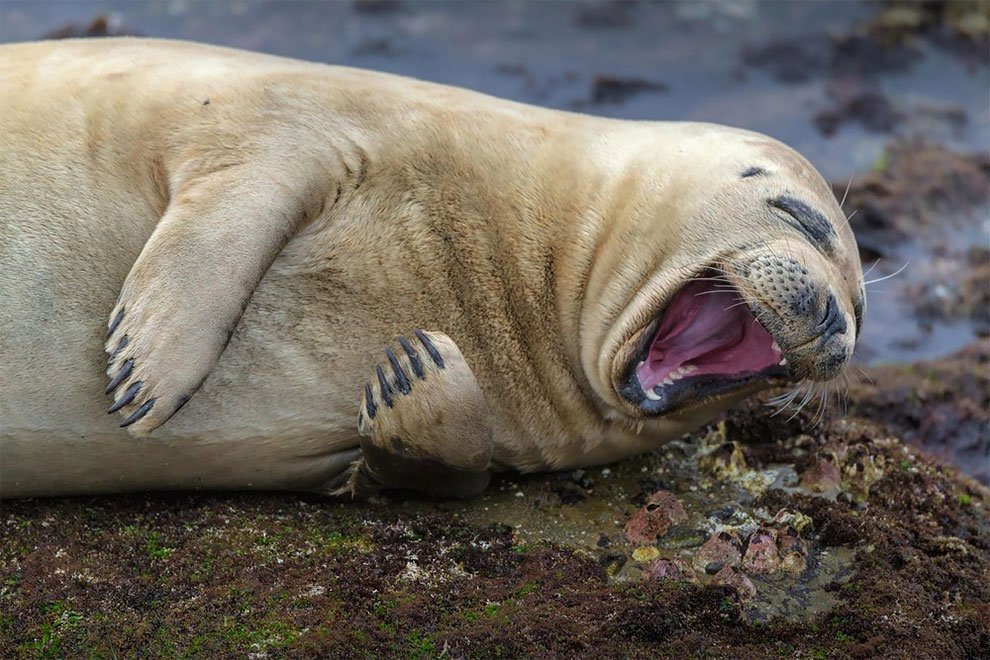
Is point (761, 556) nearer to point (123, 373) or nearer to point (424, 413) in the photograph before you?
point (424, 413)

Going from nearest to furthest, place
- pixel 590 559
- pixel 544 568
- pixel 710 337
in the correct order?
pixel 544 568 < pixel 590 559 < pixel 710 337

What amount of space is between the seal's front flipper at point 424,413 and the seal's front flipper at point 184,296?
1.78ft

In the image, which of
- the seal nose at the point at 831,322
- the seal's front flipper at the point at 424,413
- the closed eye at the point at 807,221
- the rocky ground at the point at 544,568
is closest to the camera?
the rocky ground at the point at 544,568

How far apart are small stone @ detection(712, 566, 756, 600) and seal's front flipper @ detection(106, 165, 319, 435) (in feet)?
6.00

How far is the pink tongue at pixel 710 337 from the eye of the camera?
15.5 feet

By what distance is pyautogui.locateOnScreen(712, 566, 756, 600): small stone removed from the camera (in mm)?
4297

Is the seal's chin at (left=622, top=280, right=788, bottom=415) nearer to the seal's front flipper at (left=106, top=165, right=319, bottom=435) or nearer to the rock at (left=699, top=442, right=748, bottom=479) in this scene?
the rock at (left=699, top=442, right=748, bottom=479)

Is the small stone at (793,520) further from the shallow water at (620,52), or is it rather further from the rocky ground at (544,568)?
the shallow water at (620,52)

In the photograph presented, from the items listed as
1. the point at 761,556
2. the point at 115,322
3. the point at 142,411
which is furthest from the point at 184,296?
the point at 761,556

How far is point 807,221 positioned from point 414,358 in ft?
5.08

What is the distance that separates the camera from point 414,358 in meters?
4.22

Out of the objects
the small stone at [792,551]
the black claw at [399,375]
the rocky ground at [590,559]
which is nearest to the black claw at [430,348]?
the black claw at [399,375]

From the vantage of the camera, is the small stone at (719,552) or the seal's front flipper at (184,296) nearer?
the seal's front flipper at (184,296)

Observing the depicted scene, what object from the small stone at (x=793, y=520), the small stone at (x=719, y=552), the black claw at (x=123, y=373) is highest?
the black claw at (x=123, y=373)
